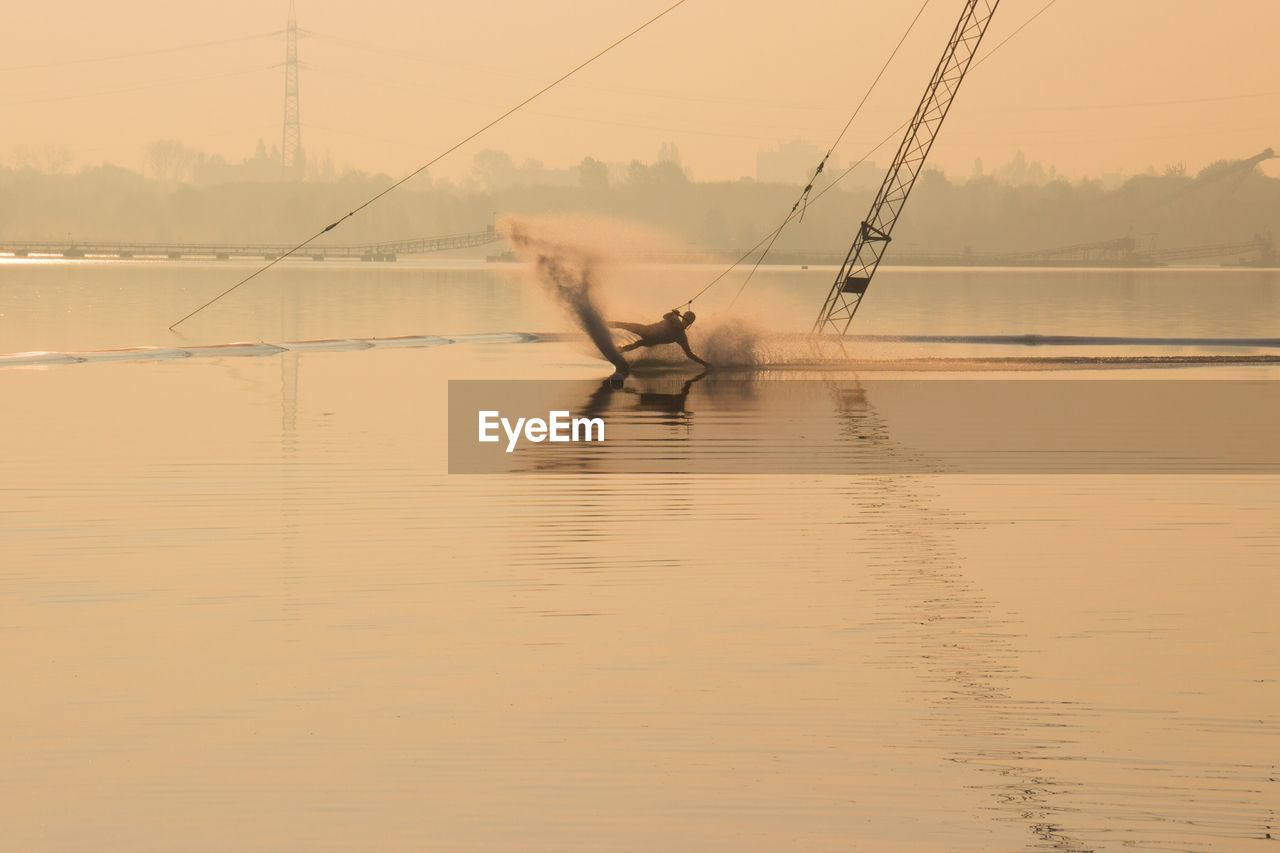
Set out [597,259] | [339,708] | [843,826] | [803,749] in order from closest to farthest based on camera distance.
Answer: [843,826] < [803,749] < [339,708] < [597,259]

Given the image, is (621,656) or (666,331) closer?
(621,656)

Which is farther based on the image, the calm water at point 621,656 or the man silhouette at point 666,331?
the man silhouette at point 666,331

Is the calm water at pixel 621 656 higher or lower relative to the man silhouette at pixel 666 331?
lower

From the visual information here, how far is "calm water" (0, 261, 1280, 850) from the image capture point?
10.7 meters

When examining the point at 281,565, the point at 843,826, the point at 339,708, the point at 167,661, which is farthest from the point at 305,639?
the point at 843,826

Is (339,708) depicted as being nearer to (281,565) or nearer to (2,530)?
(281,565)

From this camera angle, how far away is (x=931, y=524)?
72.6ft

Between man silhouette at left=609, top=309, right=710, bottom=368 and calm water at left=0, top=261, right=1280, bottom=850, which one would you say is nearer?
calm water at left=0, top=261, right=1280, bottom=850

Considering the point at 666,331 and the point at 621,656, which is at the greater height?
the point at 666,331

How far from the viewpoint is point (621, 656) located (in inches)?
575

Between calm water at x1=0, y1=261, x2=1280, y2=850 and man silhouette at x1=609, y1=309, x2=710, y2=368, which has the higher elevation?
man silhouette at x1=609, y1=309, x2=710, y2=368

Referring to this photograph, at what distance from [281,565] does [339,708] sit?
6060 millimetres

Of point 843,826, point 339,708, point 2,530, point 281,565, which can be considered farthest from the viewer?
point 2,530

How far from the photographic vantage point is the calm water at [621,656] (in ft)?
35.2
